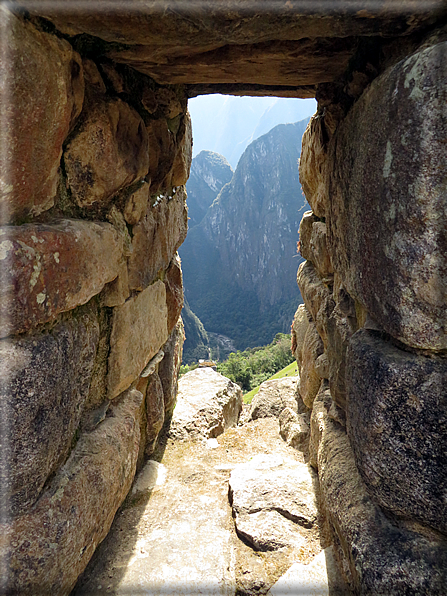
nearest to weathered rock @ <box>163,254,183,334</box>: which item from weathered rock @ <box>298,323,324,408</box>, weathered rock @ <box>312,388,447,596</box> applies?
weathered rock @ <box>298,323,324,408</box>

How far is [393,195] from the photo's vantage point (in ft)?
4.75

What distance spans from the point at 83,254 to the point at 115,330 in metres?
0.67

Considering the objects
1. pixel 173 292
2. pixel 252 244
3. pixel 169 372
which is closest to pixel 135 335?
pixel 173 292

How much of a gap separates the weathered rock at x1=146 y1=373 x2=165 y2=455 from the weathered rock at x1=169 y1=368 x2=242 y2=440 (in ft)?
1.64

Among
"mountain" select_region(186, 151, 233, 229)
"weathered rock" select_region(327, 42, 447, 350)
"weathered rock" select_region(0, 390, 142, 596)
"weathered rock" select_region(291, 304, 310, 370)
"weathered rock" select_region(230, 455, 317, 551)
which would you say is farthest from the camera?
"mountain" select_region(186, 151, 233, 229)

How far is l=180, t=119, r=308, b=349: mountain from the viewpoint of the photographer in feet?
334

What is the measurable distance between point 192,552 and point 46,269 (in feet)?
5.72

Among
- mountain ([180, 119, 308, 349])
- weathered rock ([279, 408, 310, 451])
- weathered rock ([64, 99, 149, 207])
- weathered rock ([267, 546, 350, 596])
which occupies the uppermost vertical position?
weathered rock ([64, 99, 149, 207])

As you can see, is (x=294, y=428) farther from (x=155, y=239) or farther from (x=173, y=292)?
(x=155, y=239)

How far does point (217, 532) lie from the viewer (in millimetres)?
2330

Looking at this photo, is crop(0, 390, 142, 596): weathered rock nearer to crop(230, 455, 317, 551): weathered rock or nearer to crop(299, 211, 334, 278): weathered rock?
crop(230, 455, 317, 551): weathered rock

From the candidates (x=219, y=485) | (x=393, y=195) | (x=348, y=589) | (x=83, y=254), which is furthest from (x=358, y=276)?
(x=219, y=485)

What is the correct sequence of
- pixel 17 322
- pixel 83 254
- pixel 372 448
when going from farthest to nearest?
pixel 83 254, pixel 372 448, pixel 17 322

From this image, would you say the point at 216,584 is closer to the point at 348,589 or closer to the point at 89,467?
the point at 348,589
